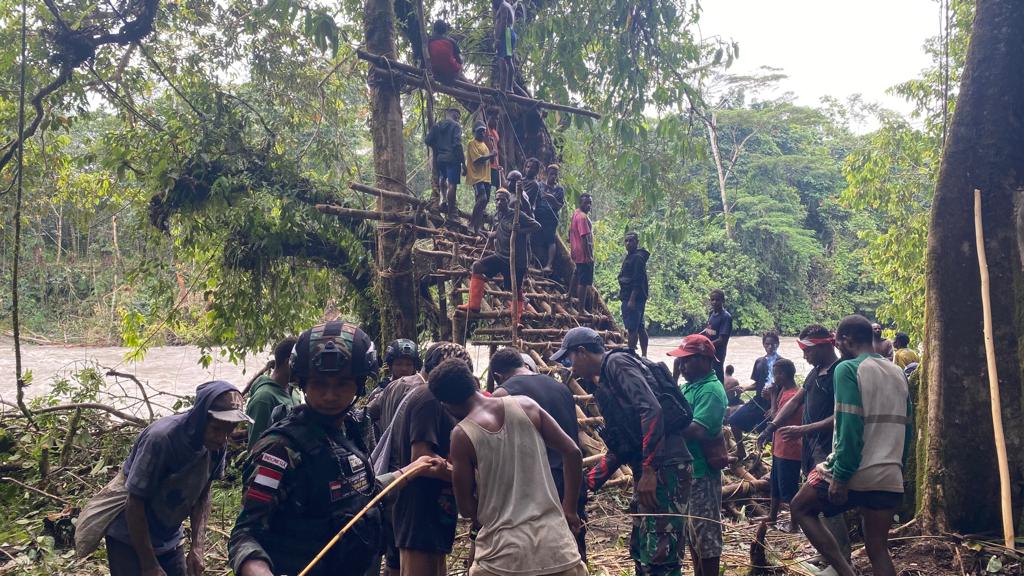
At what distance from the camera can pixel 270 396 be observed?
3.93 meters

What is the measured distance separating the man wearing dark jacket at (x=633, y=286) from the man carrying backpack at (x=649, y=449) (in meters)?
5.18

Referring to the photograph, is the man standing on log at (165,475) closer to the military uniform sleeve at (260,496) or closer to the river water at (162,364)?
the military uniform sleeve at (260,496)

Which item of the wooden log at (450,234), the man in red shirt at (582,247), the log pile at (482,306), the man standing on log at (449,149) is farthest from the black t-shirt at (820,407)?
the man standing on log at (449,149)

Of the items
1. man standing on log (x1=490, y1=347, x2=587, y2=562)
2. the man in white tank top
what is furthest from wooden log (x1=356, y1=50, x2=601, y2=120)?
the man in white tank top

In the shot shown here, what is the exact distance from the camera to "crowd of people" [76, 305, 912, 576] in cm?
213

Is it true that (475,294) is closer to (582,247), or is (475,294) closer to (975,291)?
(582,247)

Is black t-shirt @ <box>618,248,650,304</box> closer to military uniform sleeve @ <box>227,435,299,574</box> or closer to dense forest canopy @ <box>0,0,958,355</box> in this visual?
dense forest canopy @ <box>0,0,958,355</box>

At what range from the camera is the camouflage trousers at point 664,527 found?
3.81 m

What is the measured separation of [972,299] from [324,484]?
15.2ft

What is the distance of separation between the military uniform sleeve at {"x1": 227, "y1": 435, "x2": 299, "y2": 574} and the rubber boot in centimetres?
583

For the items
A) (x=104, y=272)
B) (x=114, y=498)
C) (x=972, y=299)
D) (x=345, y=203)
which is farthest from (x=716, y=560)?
(x=104, y=272)

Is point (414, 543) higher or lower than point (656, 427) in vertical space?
lower

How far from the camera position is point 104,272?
20344 millimetres

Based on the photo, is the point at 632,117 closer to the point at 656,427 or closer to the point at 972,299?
the point at 972,299
